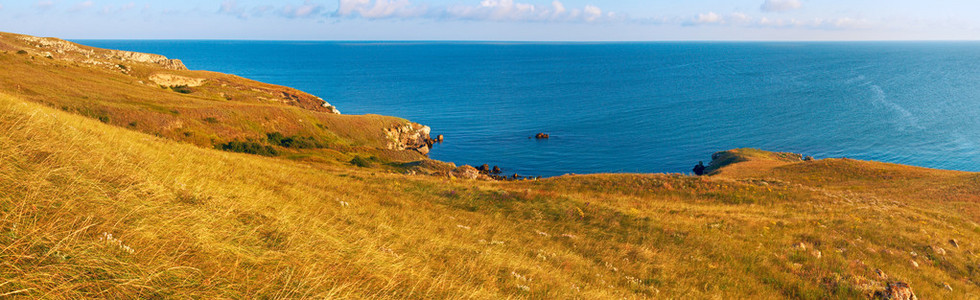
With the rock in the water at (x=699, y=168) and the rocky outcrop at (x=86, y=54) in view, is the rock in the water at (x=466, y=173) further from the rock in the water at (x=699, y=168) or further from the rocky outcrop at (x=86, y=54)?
the rocky outcrop at (x=86, y=54)

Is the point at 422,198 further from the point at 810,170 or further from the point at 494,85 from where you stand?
the point at 494,85

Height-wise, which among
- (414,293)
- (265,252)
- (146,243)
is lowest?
(414,293)

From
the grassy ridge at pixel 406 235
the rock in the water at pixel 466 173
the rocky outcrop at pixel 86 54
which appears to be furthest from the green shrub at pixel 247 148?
the rocky outcrop at pixel 86 54

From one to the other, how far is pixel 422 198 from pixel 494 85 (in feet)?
584

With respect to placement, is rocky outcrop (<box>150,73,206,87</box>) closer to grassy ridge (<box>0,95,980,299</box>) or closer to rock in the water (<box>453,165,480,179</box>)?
rock in the water (<box>453,165,480,179</box>)

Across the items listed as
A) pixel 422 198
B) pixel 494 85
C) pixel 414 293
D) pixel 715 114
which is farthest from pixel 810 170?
pixel 494 85

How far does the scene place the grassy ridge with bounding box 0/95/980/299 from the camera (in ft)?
18.9

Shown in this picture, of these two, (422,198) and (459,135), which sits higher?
(422,198)

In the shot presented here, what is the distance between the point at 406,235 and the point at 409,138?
82260 mm

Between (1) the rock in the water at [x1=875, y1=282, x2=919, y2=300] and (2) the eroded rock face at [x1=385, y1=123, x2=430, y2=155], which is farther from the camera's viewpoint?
(2) the eroded rock face at [x1=385, y1=123, x2=430, y2=155]

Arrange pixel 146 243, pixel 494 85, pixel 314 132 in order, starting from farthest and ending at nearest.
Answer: pixel 494 85
pixel 314 132
pixel 146 243

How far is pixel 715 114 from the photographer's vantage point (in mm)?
126188

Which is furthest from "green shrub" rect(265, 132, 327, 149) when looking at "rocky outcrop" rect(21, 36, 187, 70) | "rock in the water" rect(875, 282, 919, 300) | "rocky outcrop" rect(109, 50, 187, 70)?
"rocky outcrop" rect(109, 50, 187, 70)

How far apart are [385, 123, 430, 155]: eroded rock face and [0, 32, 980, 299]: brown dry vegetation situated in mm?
58377
